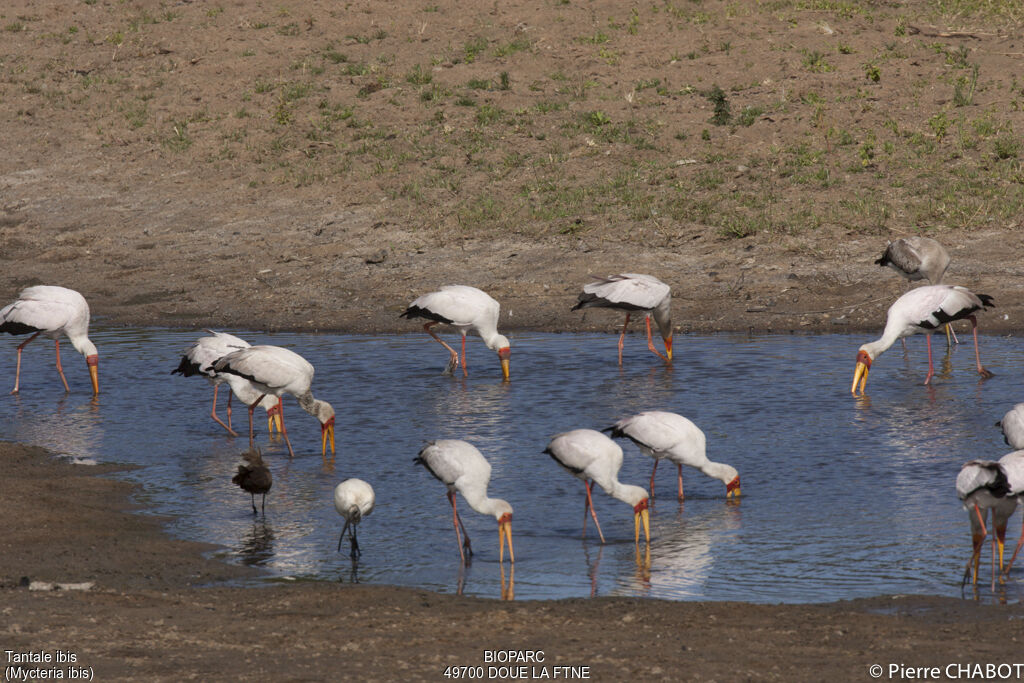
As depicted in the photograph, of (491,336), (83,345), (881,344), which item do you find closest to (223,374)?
(83,345)

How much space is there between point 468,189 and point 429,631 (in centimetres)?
1459

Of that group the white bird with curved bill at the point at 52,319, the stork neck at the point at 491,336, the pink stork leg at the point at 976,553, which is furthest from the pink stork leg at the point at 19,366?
the pink stork leg at the point at 976,553

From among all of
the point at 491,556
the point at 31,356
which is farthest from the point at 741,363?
the point at 31,356

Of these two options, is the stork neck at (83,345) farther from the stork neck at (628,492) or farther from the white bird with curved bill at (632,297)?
the stork neck at (628,492)

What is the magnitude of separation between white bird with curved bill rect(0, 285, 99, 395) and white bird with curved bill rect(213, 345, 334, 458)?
126 inches

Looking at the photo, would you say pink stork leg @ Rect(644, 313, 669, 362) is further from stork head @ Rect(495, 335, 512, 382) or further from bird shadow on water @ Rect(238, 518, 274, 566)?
bird shadow on water @ Rect(238, 518, 274, 566)

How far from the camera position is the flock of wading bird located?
7926 millimetres

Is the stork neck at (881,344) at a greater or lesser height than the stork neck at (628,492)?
lesser

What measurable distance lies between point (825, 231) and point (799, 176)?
6.64 ft

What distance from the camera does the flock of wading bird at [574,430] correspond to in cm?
793

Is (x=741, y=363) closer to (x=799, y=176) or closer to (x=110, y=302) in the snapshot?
(x=799, y=176)

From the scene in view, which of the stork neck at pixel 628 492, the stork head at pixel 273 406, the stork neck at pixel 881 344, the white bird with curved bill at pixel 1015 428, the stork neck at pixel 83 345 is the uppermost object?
the white bird with curved bill at pixel 1015 428

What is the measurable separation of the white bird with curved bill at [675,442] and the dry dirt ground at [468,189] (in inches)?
96.1

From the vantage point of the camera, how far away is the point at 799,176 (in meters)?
19.7
